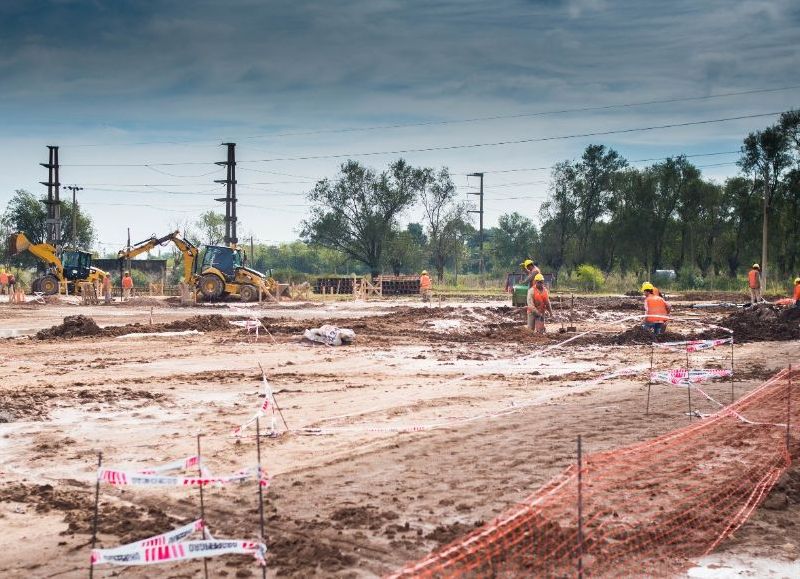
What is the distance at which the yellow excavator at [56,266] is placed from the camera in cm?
4622

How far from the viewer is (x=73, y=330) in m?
24.6

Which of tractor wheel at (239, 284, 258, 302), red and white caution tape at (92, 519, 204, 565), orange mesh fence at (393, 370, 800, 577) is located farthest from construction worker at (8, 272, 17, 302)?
red and white caution tape at (92, 519, 204, 565)

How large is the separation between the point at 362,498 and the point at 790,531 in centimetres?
351

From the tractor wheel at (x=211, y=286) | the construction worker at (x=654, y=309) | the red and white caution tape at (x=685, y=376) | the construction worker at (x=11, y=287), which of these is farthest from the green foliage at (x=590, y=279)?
the red and white caution tape at (x=685, y=376)

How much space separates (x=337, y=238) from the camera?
7525cm

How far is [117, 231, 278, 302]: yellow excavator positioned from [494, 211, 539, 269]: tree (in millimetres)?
51480

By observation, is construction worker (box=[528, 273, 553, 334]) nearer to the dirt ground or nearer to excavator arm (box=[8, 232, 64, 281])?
the dirt ground

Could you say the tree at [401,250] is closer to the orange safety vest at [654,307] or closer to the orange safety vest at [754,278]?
the orange safety vest at [754,278]

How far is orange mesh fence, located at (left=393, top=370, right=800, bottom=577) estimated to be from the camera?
19.7 feet

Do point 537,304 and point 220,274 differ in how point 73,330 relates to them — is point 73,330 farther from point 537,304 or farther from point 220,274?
point 220,274

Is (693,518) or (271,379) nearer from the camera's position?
(693,518)

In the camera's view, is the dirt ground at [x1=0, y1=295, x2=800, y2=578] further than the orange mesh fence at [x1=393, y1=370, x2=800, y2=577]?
Yes

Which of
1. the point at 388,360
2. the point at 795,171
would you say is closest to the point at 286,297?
the point at 388,360

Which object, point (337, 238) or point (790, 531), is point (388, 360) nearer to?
point (790, 531)
